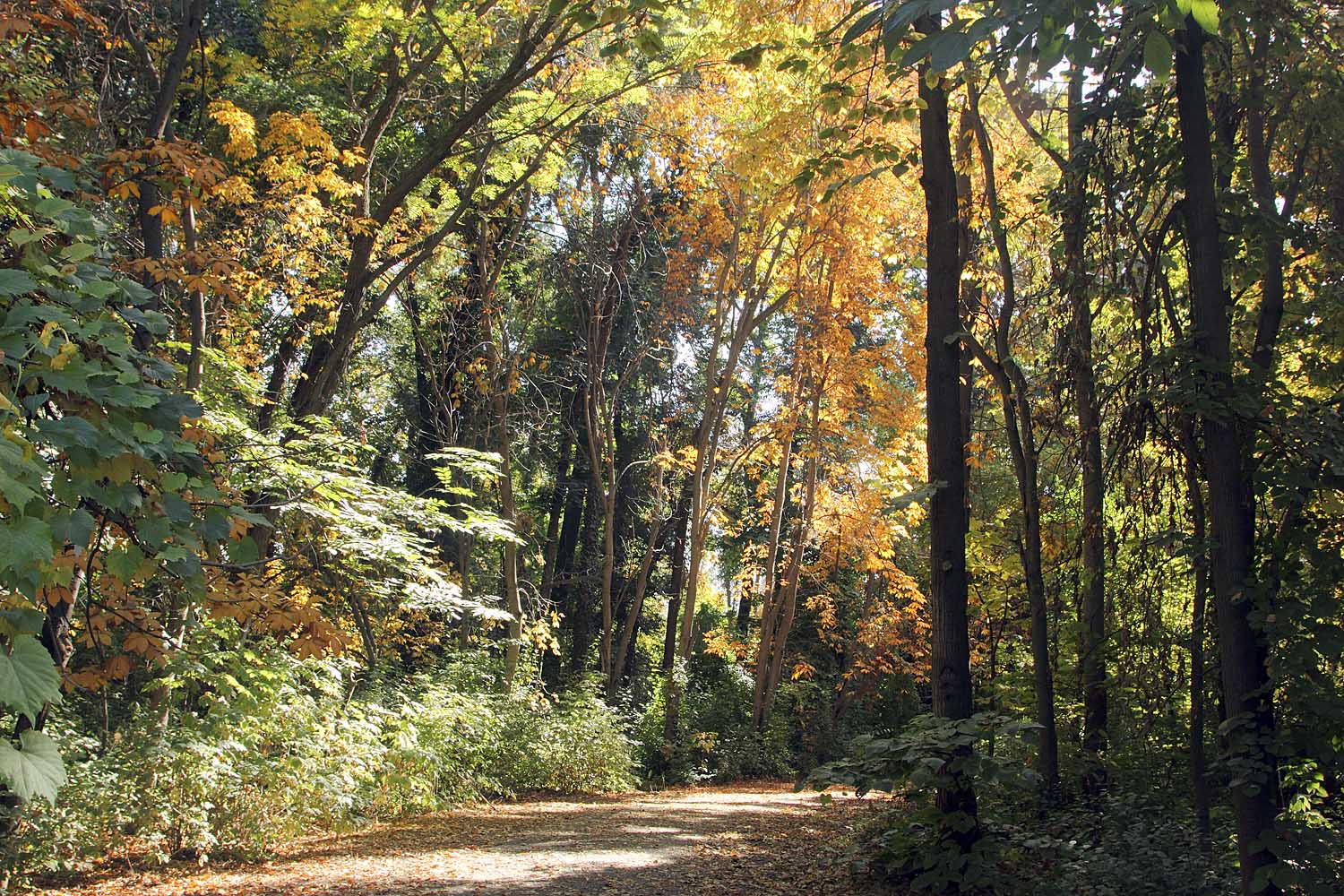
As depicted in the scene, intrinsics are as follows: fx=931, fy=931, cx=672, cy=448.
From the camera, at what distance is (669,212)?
56.9ft

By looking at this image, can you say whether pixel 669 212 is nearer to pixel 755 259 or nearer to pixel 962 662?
pixel 755 259

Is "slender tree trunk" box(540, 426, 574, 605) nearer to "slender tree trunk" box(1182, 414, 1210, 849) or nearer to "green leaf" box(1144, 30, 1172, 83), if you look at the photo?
"slender tree trunk" box(1182, 414, 1210, 849)

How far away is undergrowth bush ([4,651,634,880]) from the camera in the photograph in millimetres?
6668

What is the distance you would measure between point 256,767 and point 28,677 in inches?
264

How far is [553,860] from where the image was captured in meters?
7.32

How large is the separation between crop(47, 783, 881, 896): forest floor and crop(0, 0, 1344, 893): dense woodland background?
0.42m

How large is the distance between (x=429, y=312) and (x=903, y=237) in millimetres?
8555

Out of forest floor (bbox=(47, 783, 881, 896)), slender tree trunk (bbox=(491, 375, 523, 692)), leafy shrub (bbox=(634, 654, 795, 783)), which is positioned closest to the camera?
forest floor (bbox=(47, 783, 881, 896))

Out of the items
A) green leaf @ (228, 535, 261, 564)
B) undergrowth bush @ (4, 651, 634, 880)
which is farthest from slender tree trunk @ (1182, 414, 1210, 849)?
undergrowth bush @ (4, 651, 634, 880)

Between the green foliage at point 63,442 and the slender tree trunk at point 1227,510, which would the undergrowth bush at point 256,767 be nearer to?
the green foliage at point 63,442

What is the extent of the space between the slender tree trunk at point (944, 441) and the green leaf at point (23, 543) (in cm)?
507

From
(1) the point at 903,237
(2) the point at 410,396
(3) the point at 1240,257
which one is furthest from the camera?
(2) the point at 410,396

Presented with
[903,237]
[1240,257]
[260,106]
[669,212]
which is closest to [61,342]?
[1240,257]

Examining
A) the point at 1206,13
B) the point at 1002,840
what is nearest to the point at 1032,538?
the point at 1002,840
